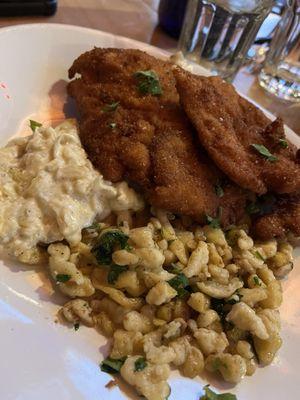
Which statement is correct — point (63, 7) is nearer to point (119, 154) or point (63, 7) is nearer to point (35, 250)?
point (119, 154)

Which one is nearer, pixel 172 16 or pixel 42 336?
pixel 42 336

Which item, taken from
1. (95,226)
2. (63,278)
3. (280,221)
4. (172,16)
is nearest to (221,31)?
(172,16)

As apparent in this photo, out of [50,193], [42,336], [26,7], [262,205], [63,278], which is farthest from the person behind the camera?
[26,7]

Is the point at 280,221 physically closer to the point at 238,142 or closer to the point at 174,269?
the point at 238,142

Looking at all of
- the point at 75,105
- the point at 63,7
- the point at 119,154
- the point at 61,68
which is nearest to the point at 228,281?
the point at 119,154

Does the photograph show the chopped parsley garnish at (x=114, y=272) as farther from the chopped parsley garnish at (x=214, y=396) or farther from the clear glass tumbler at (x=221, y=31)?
the clear glass tumbler at (x=221, y=31)

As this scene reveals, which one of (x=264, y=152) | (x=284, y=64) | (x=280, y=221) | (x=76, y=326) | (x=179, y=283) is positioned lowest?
(x=76, y=326)

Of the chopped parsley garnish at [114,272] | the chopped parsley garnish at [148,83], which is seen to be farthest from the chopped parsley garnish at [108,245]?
the chopped parsley garnish at [148,83]

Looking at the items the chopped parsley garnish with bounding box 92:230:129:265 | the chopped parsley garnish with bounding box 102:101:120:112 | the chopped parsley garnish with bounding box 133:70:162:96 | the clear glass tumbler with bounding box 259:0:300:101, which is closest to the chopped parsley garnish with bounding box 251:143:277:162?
the chopped parsley garnish with bounding box 133:70:162:96
